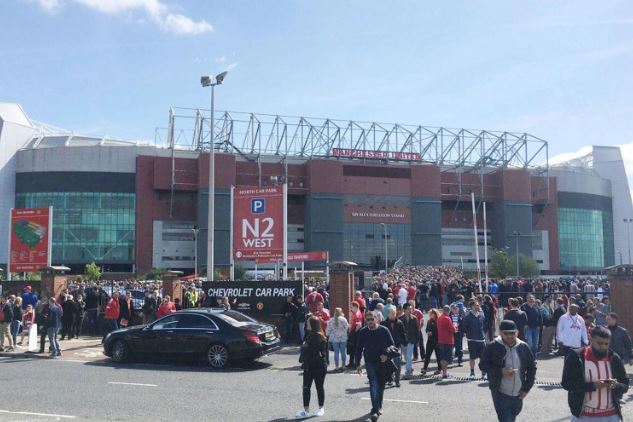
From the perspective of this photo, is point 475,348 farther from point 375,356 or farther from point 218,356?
point 218,356

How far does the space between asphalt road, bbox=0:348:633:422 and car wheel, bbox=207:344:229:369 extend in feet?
1.34

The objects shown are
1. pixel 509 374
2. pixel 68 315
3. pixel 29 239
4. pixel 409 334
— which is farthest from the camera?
pixel 29 239

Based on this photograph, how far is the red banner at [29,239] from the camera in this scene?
28000mm

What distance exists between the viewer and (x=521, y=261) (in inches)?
2965

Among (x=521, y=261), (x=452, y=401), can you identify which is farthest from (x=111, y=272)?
(x=452, y=401)

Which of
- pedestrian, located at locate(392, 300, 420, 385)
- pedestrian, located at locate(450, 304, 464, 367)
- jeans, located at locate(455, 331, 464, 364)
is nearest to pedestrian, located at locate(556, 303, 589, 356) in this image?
pedestrian, located at locate(450, 304, 464, 367)

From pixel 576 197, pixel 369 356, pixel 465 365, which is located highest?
pixel 576 197

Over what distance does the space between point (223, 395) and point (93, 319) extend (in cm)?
1371

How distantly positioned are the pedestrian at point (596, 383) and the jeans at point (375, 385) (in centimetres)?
390

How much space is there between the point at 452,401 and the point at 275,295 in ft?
35.6

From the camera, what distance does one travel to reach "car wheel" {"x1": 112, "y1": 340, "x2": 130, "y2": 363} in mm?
16281

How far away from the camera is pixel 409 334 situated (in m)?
14.5

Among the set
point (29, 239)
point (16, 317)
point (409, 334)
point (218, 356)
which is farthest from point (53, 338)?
point (29, 239)

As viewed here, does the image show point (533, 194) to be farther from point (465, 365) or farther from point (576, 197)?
point (465, 365)
